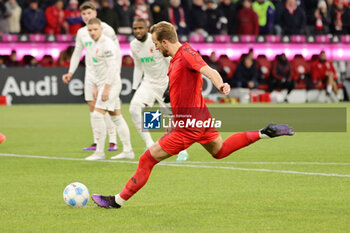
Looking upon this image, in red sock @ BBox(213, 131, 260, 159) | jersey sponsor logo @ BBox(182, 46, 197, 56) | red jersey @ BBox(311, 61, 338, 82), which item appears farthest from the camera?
red jersey @ BBox(311, 61, 338, 82)

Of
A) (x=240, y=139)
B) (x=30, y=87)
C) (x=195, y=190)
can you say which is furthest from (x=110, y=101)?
(x=30, y=87)

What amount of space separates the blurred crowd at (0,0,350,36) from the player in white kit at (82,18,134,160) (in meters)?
13.3

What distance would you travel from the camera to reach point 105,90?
11180 mm

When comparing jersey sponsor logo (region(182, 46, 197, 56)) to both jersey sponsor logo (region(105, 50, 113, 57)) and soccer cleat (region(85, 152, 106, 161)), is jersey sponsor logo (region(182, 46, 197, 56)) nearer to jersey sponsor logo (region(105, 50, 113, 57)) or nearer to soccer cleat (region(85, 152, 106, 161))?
jersey sponsor logo (region(105, 50, 113, 57))

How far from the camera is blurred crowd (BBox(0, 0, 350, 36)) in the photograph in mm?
25188

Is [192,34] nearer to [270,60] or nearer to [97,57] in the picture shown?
[270,60]

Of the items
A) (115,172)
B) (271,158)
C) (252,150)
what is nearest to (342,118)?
(252,150)

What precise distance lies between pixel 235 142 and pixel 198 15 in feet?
65.3

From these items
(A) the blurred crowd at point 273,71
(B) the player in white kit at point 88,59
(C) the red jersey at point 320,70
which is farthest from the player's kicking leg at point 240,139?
(C) the red jersey at point 320,70

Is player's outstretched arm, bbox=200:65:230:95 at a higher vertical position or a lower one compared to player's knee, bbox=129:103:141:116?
higher

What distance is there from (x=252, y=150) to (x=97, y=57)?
297cm

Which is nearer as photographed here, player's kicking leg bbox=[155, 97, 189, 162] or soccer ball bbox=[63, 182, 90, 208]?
soccer ball bbox=[63, 182, 90, 208]

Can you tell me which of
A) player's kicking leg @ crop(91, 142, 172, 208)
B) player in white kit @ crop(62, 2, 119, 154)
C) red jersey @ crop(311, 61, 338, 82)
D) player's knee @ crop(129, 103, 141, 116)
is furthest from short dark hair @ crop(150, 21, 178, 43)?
red jersey @ crop(311, 61, 338, 82)

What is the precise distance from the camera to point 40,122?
19.1 meters
